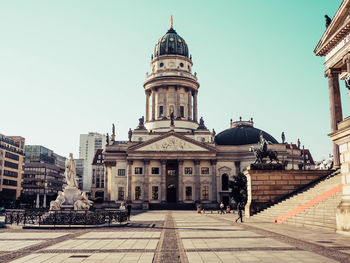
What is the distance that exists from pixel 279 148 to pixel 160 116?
30040 mm

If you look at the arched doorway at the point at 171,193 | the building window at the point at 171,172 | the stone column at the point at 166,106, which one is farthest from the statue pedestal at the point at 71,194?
the stone column at the point at 166,106

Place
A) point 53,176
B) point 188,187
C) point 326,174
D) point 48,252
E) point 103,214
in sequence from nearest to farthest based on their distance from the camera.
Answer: point 48,252, point 103,214, point 326,174, point 188,187, point 53,176

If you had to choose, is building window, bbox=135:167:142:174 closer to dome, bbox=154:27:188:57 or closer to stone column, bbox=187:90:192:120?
stone column, bbox=187:90:192:120

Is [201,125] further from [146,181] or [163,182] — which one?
[146,181]

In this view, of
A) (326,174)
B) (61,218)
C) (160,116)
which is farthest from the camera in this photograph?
(160,116)

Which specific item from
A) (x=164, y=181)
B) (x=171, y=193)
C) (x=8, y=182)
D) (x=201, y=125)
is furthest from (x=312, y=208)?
(x=8, y=182)

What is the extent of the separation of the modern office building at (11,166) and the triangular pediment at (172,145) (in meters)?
42.0

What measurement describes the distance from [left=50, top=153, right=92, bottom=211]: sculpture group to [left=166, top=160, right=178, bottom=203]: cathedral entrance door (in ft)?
167

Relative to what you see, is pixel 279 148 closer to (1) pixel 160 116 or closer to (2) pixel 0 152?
(1) pixel 160 116

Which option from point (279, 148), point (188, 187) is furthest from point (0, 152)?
point (279, 148)

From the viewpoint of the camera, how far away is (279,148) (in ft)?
257

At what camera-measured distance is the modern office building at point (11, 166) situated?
96.9 meters

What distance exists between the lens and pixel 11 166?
103m

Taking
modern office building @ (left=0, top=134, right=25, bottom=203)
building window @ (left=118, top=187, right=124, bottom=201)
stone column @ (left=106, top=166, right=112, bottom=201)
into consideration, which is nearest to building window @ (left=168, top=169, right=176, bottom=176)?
building window @ (left=118, top=187, right=124, bottom=201)
